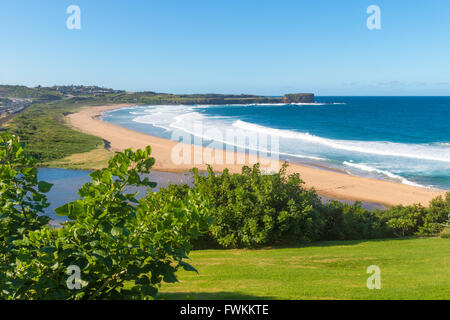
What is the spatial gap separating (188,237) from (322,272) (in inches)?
268

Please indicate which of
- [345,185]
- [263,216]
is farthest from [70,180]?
[345,185]

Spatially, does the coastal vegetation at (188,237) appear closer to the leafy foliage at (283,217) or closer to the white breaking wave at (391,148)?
the leafy foliage at (283,217)

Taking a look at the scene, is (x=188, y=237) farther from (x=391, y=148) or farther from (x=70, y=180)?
(x=391, y=148)

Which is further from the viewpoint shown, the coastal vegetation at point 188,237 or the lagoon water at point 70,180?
→ the lagoon water at point 70,180

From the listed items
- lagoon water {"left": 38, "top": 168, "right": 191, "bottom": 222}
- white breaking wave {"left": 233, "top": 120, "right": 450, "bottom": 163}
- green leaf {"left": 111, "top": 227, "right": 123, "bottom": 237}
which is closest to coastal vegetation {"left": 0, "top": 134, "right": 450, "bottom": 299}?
green leaf {"left": 111, "top": 227, "right": 123, "bottom": 237}

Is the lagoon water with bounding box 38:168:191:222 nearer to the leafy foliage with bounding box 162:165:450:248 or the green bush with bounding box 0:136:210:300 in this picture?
the leafy foliage with bounding box 162:165:450:248

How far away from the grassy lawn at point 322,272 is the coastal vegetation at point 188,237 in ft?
0.15

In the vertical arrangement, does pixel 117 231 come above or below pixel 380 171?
above

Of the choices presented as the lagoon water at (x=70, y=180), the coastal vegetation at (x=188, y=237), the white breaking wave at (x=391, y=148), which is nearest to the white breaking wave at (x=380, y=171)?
the white breaking wave at (x=391, y=148)

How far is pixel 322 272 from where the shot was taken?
8922 millimetres

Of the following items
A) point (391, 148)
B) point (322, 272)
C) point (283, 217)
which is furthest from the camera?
point (391, 148)

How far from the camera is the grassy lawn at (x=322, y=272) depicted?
695 centimetres
